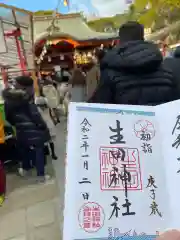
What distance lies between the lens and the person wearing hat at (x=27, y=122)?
5477 millimetres

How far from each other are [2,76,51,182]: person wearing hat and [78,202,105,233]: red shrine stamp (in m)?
4.41

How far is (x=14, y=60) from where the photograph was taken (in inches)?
454

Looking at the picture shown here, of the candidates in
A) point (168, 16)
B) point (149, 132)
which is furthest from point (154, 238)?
point (168, 16)

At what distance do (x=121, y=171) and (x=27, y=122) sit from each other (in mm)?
4457

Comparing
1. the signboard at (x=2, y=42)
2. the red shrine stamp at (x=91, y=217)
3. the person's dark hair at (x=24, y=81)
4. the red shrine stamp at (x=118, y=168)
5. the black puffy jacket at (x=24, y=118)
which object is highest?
the signboard at (x=2, y=42)

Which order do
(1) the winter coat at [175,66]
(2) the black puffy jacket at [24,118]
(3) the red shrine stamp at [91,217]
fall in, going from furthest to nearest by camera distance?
1. (2) the black puffy jacket at [24,118]
2. (1) the winter coat at [175,66]
3. (3) the red shrine stamp at [91,217]

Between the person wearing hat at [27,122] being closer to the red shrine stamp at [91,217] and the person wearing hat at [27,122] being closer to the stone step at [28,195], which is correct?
the stone step at [28,195]

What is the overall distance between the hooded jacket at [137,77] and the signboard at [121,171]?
88cm

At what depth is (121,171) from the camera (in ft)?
4.18

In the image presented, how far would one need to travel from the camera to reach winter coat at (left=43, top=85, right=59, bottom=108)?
30.5 ft

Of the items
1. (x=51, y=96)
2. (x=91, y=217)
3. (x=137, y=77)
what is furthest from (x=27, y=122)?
(x=91, y=217)

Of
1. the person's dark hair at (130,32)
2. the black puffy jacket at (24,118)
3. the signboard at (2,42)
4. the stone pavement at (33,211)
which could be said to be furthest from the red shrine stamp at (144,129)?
the signboard at (2,42)

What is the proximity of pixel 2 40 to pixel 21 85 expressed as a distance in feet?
9.51

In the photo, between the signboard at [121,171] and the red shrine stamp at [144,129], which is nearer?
the signboard at [121,171]
